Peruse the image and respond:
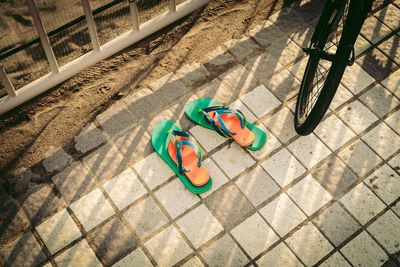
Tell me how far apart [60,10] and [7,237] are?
2225mm

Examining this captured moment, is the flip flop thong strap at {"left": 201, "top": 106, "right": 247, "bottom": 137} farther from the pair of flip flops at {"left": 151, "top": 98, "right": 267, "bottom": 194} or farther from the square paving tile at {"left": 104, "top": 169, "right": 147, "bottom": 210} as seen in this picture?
the square paving tile at {"left": 104, "top": 169, "right": 147, "bottom": 210}

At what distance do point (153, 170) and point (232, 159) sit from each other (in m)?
0.67

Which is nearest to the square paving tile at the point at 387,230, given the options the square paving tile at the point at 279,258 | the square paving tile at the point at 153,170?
the square paving tile at the point at 279,258

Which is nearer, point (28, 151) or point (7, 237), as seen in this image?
point (7, 237)

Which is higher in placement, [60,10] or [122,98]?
[60,10]

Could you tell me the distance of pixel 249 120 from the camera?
11.2 feet

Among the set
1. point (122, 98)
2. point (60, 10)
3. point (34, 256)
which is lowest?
point (34, 256)

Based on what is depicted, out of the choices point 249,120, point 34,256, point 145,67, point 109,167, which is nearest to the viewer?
point 34,256

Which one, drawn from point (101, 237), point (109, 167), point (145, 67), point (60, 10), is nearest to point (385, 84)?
point (145, 67)

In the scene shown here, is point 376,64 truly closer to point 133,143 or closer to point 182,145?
point 182,145

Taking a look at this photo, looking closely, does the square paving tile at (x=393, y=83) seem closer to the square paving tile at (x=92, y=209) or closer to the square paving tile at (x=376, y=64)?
the square paving tile at (x=376, y=64)

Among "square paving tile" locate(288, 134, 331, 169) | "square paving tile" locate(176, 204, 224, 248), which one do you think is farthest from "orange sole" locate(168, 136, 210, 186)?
"square paving tile" locate(288, 134, 331, 169)

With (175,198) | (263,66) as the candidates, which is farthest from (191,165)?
(263,66)

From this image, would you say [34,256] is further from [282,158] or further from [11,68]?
[282,158]
